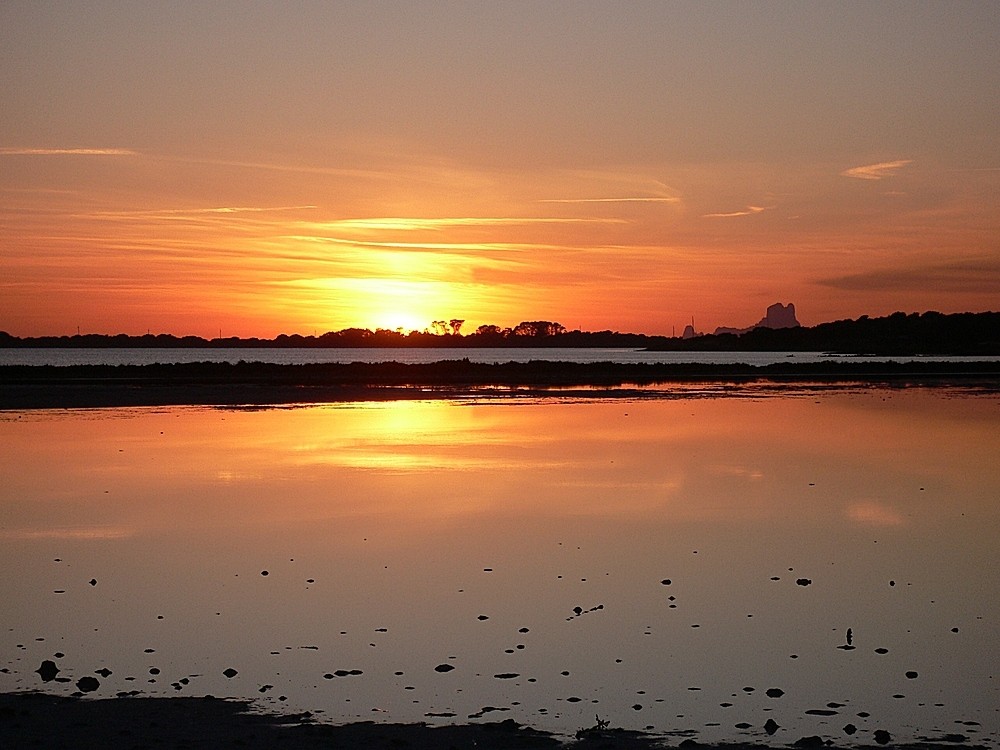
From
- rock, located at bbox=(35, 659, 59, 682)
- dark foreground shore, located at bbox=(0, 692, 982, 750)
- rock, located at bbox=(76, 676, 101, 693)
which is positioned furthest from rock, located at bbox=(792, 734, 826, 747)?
rock, located at bbox=(35, 659, 59, 682)

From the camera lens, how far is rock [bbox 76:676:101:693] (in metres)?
9.37

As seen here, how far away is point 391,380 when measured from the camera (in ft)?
248

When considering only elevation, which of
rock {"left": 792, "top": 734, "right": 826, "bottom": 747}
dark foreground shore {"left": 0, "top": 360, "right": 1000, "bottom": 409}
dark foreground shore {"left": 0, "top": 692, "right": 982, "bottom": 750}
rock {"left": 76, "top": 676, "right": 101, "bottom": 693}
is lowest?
rock {"left": 792, "top": 734, "right": 826, "bottom": 747}

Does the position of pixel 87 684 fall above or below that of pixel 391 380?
below

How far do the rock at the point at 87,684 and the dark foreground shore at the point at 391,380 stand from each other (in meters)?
39.9

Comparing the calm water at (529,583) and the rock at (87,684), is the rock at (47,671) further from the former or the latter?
the rock at (87,684)

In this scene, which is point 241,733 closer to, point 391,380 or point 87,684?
point 87,684

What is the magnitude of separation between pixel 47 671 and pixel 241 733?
2535mm

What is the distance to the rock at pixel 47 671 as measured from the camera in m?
9.70

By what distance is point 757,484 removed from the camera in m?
22.3

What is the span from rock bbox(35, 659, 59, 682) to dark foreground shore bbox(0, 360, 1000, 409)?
129ft

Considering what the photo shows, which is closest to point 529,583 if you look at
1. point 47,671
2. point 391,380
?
point 47,671

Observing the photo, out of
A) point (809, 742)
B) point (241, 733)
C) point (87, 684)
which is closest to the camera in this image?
point (809, 742)

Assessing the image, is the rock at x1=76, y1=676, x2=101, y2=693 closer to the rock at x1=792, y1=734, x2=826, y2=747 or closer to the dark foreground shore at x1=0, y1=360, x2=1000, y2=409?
the rock at x1=792, y1=734, x2=826, y2=747
